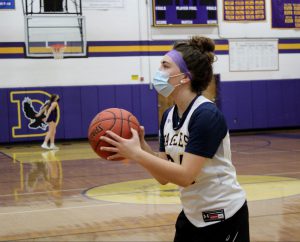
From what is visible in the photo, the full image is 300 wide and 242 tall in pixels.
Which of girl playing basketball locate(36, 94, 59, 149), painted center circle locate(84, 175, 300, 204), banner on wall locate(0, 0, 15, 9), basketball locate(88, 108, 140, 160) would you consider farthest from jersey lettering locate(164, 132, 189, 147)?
banner on wall locate(0, 0, 15, 9)

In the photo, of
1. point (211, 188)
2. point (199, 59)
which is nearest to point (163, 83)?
point (199, 59)

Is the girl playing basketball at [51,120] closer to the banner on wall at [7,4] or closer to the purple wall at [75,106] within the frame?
the purple wall at [75,106]

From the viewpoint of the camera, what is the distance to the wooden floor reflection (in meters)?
5.89

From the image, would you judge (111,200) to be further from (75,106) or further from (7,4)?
(7,4)

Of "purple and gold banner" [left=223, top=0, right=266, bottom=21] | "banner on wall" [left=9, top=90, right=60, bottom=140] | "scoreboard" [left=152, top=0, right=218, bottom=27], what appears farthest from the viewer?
"purple and gold banner" [left=223, top=0, right=266, bottom=21]

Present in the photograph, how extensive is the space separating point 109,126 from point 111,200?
15.5ft

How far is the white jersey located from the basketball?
0.27 metres

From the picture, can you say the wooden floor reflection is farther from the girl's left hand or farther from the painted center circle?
the girl's left hand

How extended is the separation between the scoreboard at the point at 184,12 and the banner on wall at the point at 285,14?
7.34ft

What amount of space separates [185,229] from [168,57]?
3.04 ft

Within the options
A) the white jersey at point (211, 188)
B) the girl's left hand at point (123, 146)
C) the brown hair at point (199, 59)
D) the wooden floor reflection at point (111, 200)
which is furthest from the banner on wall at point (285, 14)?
the girl's left hand at point (123, 146)

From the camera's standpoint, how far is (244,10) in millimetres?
19703

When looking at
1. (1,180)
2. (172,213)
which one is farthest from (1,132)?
(172,213)

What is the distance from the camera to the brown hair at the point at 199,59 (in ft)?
10.1
